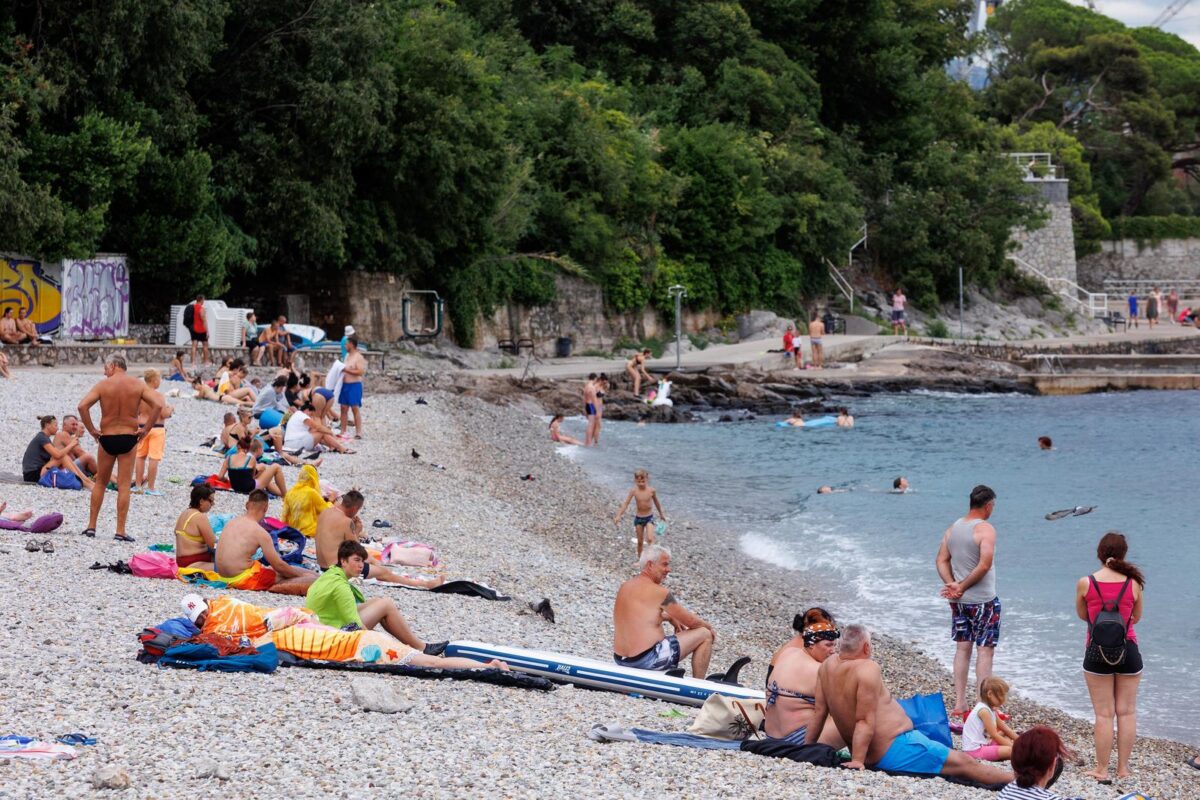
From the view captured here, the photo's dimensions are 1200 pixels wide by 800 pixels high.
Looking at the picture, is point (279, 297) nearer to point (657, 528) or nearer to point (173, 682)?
point (657, 528)

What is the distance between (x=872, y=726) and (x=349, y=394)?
1506cm

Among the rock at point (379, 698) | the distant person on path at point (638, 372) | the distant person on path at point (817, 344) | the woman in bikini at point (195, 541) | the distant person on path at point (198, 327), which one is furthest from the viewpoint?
the distant person on path at point (817, 344)

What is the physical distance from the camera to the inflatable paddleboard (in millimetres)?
9227

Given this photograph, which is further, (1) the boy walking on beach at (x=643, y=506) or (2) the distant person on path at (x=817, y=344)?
(2) the distant person on path at (x=817, y=344)

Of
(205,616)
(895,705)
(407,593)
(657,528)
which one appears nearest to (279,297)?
(657,528)

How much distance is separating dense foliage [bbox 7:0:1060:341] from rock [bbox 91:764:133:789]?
2254 cm

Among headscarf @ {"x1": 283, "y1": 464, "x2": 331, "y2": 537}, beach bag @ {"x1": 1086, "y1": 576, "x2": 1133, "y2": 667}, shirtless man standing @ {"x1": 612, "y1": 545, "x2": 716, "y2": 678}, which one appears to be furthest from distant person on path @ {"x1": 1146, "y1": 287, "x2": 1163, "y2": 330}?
beach bag @ {"x1": 1086, "y1": 576, "x2": 1133, "y2": 667}

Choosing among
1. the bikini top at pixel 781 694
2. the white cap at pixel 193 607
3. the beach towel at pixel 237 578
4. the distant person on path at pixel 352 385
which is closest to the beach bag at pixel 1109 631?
the bikini top at pixel 781 694

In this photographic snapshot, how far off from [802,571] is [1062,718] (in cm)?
609

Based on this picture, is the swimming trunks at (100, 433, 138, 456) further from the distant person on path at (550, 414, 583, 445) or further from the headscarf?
the distant person on path at (550, 414, 583, 445)

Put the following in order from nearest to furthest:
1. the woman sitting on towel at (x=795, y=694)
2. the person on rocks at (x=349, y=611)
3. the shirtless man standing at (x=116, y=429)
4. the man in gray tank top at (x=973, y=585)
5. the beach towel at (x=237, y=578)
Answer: the woman sitting on towel at (x=795, y=694)
the person on rocks at (x=349, y=611)
the man in gray tank top at (x=973, y=585)
the beach towel at (x=237, y=578)
the shirtless man standing at (x=116, y=429)

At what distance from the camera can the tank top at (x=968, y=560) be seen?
9828 mm

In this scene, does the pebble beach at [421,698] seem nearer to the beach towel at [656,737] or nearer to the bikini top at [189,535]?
the beach towel at [656,737]

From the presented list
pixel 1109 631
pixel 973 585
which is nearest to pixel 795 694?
pixel 1109 631
